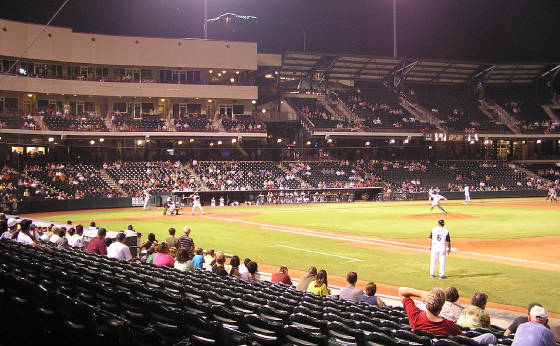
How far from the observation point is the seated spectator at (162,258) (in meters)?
12.5

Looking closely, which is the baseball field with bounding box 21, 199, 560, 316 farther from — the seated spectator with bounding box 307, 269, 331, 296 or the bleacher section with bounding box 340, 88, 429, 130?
the bleacher section with bounding box 340, 88, 429, 130

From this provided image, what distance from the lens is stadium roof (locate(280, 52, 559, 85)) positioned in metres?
65.1

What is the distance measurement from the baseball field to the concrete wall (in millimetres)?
24946

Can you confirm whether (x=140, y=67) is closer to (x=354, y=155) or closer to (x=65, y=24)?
(x=65, y=24)

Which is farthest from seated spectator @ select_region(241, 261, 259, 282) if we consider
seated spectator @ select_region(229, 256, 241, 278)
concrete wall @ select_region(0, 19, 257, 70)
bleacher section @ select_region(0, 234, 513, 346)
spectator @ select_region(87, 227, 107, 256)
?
concrete wall @ select_region(0, 19, 257, 70)

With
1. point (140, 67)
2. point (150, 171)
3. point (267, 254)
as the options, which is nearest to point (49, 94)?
point (140, 67)

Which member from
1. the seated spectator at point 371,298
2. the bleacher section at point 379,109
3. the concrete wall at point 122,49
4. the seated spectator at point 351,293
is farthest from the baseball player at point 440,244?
the bleacher section at point 379,109

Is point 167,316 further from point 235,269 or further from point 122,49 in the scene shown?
point 122,49

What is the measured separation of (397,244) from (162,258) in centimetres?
1373

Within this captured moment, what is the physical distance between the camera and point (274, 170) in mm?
59250

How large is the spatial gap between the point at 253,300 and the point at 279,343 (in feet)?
7.95

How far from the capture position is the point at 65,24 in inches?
2307

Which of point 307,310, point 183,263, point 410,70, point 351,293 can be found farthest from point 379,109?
point 307,310

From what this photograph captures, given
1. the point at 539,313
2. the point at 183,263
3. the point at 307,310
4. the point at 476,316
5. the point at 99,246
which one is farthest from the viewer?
the point at 99,246
